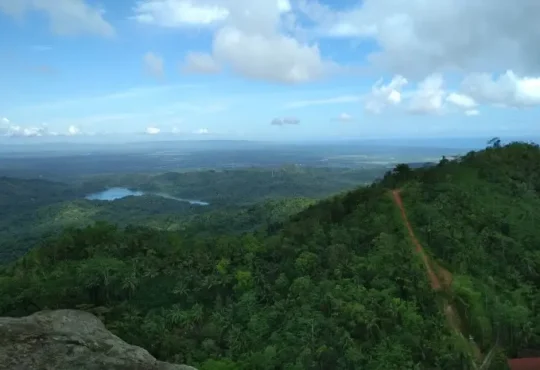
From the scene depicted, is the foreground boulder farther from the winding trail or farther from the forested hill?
the winding trail

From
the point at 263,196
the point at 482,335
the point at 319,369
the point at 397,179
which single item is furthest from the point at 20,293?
the point at 263,196

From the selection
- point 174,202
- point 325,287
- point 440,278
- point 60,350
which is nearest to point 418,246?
point 440,278

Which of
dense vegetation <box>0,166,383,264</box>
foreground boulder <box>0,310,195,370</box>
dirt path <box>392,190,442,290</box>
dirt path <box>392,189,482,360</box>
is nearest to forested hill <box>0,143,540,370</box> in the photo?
dirt path <box>392,189,482,360</box>

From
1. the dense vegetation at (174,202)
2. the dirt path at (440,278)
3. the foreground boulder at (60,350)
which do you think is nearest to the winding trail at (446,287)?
the dirt path at (440,278)

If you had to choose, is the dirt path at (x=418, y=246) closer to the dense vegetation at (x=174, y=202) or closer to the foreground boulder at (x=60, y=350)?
the foreground boulder at (x=60, y=350)

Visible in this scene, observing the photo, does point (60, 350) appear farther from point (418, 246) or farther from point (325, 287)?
point (418, 246)
